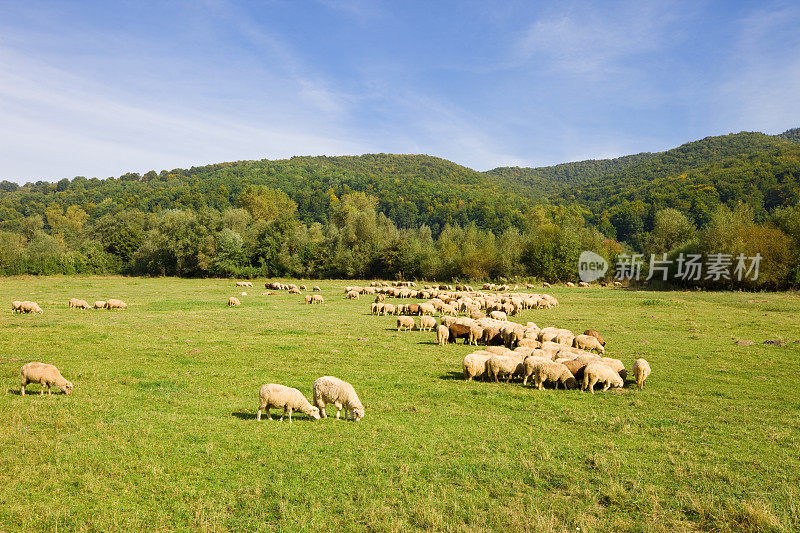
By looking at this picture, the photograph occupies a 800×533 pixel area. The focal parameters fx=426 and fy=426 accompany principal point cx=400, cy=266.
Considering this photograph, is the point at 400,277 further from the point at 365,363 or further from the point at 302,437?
the point at 302,437

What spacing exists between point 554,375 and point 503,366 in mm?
1615

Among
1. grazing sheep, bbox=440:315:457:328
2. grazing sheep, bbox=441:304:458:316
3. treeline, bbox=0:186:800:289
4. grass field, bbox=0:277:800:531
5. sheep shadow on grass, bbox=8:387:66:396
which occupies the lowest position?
sheep shadow on grass, bbox=8:387:66:396

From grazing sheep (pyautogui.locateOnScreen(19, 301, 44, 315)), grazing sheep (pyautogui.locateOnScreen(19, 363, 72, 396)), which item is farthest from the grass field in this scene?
grazing sheep (pyautogui.locateOnScreen(19, 301, 44, 315))

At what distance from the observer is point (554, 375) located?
45.0 ft

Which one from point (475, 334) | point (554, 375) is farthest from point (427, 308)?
point (554, 375)

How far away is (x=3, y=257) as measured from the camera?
69250 mm

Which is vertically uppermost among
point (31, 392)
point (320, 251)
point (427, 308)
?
point (320, 251)

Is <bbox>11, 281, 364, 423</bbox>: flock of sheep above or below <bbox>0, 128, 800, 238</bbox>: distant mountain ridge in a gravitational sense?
below

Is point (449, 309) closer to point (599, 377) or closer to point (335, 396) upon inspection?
point (599, 377)

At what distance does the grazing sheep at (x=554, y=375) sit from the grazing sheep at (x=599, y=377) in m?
0.42

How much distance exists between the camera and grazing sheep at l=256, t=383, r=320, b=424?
10.3 m

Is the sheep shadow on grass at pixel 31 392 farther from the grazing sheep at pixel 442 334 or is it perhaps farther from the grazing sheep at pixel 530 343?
the grazing sheep at pixel 530 343

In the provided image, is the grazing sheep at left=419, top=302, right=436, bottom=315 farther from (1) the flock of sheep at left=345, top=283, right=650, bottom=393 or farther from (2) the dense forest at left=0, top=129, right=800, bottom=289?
(2) the dense forest at left=0, top=129, right=800, bottom=289

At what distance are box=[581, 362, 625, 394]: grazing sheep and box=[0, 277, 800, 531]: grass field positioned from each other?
590 millimetres
